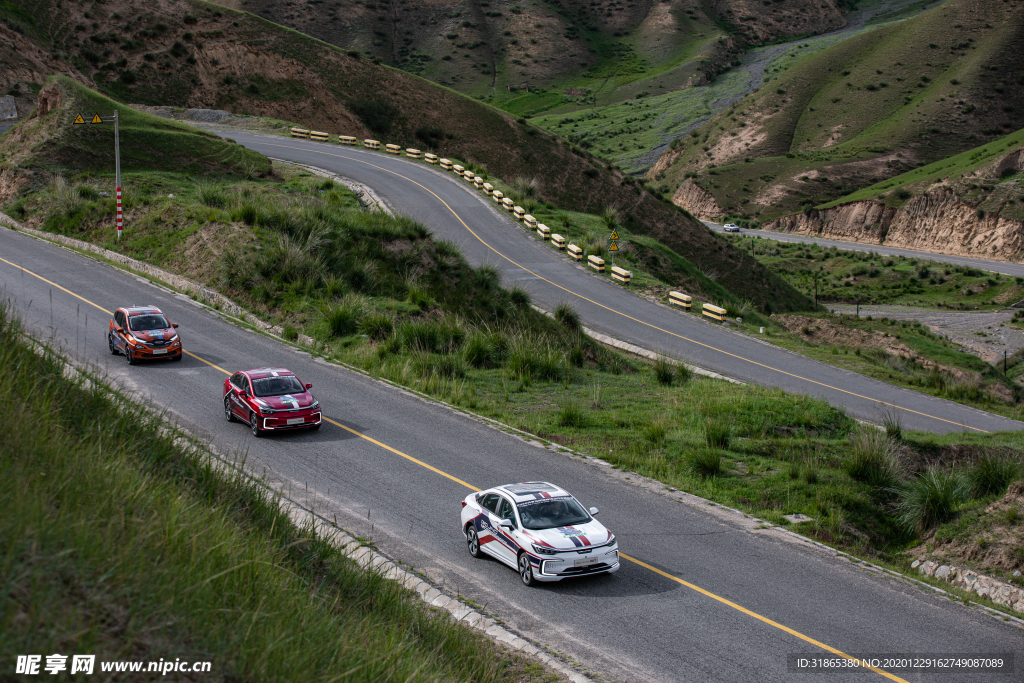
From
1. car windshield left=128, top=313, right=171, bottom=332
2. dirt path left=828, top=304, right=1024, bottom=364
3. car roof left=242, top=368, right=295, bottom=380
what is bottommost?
dirt path left=828, top=304, right=1024, bottom=364

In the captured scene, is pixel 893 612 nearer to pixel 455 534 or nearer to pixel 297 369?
pixel 455 534

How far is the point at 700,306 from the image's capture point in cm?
3819

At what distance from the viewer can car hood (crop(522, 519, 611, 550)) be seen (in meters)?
11.2

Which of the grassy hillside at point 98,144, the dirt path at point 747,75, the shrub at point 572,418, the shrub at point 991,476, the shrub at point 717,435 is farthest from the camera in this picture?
the dirt path at point 747,75

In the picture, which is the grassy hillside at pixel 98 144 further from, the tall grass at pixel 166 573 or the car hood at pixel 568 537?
the car hood at pixel 568 537

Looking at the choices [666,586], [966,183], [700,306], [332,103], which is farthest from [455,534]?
[966,183]

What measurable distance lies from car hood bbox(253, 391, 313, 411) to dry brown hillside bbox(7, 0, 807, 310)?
1929 inches

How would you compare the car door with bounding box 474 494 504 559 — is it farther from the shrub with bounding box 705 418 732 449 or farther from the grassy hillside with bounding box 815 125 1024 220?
the grassy hillside with bounding box 815 125 1024 220

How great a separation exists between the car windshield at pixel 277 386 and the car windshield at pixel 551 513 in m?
7.85

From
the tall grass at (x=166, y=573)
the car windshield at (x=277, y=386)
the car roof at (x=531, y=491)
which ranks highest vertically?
the tall grass at (x=166, y=573)

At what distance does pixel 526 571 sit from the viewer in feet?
37.2

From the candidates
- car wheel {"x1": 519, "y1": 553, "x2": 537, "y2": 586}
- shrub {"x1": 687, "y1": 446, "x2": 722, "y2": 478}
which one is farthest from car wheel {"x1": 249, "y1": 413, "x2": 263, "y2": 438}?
shrub {"x1": 687, "y1": 446, "x2": 722, "y2": 478}

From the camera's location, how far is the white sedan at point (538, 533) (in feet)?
36.5

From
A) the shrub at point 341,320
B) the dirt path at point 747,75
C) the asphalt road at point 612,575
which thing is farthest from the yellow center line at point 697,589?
the dirt path at point 747,75
